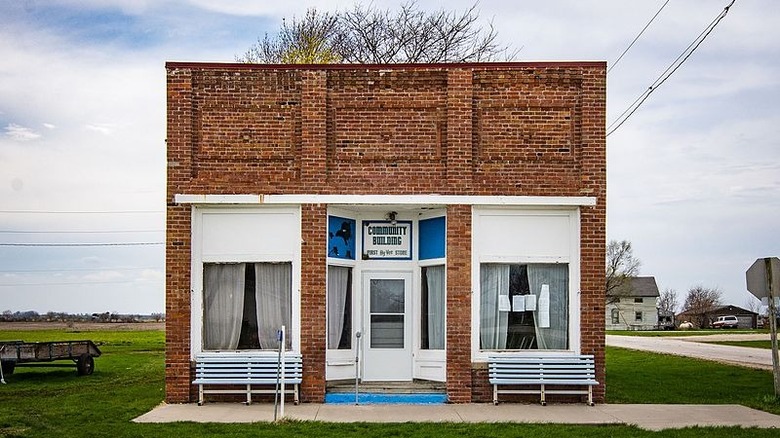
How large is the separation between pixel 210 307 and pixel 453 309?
4.47 m

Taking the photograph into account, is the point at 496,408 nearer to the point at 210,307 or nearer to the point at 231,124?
the point at 210,307

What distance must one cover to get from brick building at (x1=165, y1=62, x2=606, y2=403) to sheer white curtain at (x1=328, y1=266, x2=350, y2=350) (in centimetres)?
17

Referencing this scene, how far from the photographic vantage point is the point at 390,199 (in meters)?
A: 17.1

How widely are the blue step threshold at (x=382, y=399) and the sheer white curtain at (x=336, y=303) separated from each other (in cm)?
106

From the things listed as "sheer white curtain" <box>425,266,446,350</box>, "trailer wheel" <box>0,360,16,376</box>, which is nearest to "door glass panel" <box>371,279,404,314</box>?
"sheer white curtain" <box>425,266,446,350</box>

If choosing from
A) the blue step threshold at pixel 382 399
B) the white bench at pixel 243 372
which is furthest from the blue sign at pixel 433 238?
the white bench at pixel 243 372

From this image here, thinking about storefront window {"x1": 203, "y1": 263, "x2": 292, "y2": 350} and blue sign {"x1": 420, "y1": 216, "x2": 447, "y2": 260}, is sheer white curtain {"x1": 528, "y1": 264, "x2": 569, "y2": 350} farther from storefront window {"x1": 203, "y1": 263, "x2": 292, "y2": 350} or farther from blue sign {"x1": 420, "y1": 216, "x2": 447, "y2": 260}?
storefront window {"x1": 203, "y1": 263, "x2": 292, "y2": 350}

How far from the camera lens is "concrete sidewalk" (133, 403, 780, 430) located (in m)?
15.1

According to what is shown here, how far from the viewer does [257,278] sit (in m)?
17.4

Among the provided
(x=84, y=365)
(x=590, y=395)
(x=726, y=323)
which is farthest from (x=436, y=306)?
(x=726, y=323)

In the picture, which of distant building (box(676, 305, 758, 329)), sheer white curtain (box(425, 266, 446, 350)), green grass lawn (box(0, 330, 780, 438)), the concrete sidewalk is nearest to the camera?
green grass lawn (box(0, 330, 780, 438))

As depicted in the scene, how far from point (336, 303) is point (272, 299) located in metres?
1.27

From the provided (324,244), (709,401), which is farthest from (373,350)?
(709,401)

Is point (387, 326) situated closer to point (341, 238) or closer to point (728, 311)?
point (341, 238)
